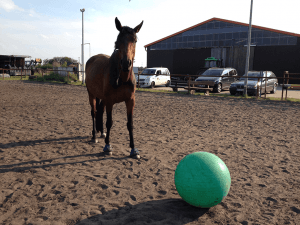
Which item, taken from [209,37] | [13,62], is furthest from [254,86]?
[13,62]

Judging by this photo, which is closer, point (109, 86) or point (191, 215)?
point (191, 215)

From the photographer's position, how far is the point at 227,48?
28703 millimetres

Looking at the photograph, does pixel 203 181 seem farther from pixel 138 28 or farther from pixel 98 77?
pixel 98 77

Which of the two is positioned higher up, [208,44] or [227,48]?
[208,44]

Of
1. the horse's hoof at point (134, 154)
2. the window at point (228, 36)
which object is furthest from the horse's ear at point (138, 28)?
the window at point (228, 36)

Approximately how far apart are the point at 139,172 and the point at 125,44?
2.08m

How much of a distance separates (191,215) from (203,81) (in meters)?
14.4

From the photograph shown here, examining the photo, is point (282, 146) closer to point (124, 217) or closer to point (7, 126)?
point (124, 217)

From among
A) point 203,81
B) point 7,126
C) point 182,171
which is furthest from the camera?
point 203,81

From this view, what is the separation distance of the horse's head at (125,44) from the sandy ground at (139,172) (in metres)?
1.75

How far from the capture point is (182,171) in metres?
2.82

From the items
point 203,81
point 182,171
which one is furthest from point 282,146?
point 203,81

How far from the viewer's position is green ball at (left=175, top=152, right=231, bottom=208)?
2.66 metres

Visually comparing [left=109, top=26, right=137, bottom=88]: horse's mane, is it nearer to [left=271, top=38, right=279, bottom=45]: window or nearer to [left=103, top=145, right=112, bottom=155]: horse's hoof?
[left=103, top=145, right=112, bottom=155]: horse's hoof
